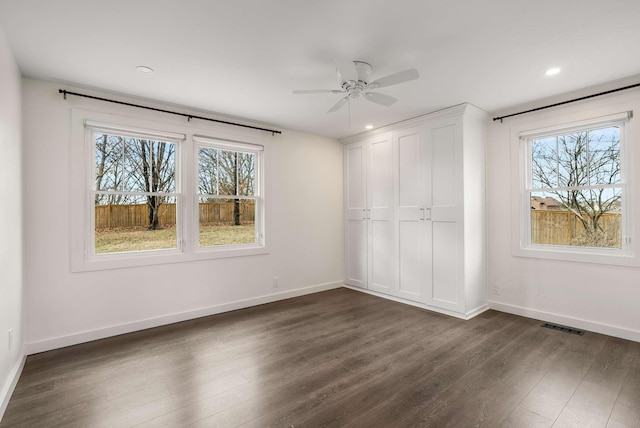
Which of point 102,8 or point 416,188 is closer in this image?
point 102,8

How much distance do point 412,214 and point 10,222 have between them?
4041mm

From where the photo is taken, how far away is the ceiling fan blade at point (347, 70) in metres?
2.25

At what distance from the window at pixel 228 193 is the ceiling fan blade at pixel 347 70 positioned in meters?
2.16

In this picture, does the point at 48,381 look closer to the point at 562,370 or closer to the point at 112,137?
the point at 112,137

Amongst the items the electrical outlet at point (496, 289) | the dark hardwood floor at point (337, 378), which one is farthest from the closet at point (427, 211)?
the dark hardwood floor at point (337, 378)

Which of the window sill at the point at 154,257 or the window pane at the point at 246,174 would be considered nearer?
the window sill at the point at 154,257

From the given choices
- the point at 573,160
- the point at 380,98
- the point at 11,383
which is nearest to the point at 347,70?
the point at 380,98

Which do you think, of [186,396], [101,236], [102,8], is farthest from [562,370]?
[101,236]

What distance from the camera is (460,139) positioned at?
367 cm

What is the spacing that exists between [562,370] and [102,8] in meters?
4.17

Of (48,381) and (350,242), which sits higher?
(350,242)

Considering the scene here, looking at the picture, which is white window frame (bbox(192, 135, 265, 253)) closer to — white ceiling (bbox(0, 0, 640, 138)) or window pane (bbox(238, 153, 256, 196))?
window pane (bbox(238, 153, 256, 196))

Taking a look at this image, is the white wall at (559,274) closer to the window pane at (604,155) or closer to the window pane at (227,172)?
the window pane at (604,155)

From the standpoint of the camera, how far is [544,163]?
3670 mm
